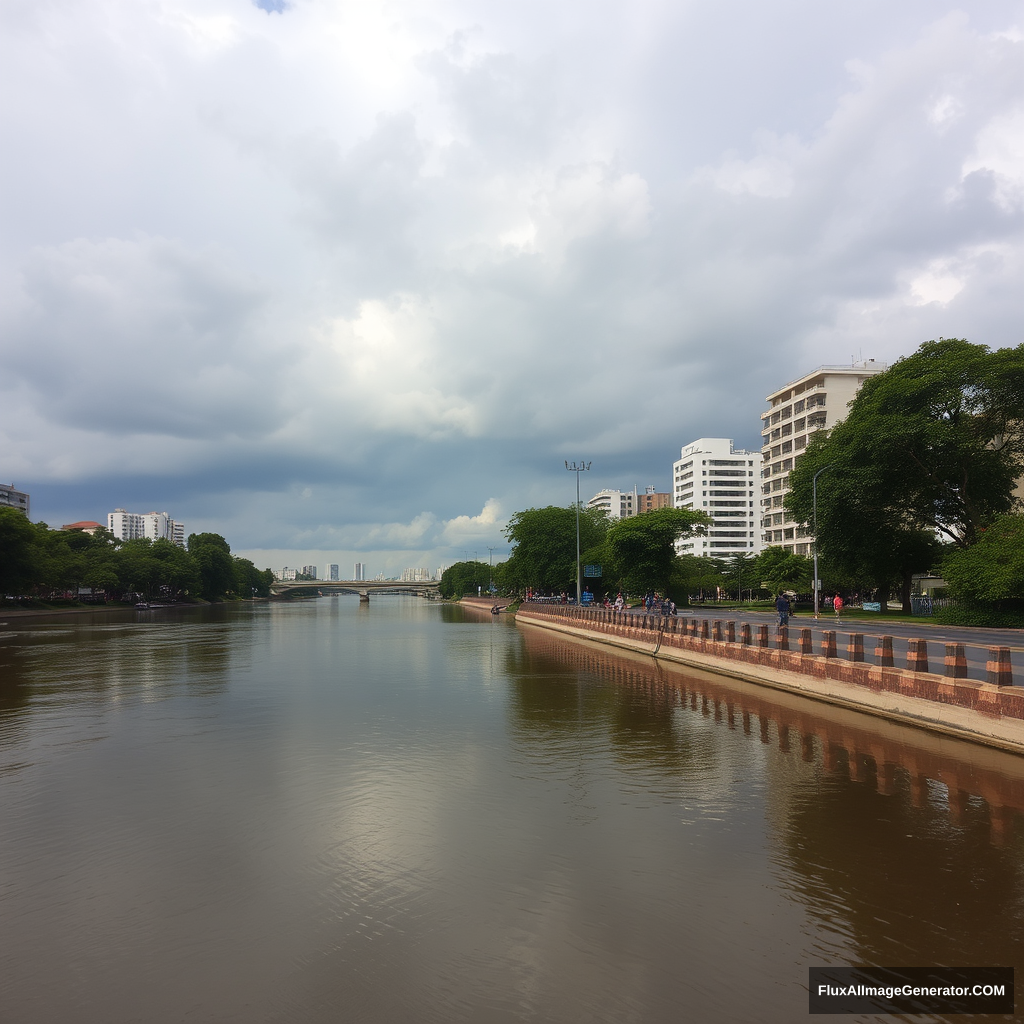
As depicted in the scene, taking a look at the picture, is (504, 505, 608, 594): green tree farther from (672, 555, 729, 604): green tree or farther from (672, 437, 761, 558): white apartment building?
(672, 437, 761, 558): white apartment building

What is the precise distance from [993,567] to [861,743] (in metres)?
26.9

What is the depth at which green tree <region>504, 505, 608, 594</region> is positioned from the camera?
8344 cm

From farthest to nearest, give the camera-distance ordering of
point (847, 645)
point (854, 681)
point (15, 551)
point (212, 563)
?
point (212, 563)
point (15, 551)
point (847, 645)
point (854, 681)

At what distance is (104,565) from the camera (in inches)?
3868

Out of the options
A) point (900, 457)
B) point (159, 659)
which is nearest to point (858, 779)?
point (159, 659)

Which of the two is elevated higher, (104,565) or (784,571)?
(104,565)

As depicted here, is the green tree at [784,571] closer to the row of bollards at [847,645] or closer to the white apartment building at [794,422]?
the white apartment building at [794,422]

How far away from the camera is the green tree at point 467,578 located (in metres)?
173

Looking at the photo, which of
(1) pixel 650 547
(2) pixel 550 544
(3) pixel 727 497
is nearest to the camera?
(1) pixel 650 547

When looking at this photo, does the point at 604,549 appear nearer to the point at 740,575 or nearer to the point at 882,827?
the point at 740,575

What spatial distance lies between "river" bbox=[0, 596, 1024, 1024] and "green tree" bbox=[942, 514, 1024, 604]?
75.5 ft

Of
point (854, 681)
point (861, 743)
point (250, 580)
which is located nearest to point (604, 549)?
point (854, 681)

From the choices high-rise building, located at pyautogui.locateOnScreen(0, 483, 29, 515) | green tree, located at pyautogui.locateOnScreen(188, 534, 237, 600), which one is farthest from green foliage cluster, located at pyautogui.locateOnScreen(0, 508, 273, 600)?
high-rise building, located at pyautogui.locateOnScreen(0, 483, 29, 515)

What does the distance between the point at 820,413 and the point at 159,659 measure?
82.9 m
